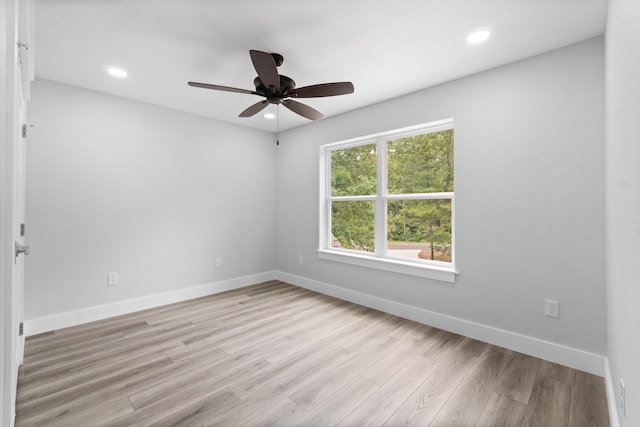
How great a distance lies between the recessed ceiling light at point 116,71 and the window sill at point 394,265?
302 centimetres

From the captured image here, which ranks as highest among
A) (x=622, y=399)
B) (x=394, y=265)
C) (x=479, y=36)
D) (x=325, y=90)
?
(x=479, y=36)

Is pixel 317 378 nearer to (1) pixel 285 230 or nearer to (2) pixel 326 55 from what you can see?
(2) pixel 326 55

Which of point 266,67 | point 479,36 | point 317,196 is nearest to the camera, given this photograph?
point 266,67

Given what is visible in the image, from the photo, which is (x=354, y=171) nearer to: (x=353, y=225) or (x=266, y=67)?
(x=353, y=225)

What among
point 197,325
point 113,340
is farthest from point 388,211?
point 113,340

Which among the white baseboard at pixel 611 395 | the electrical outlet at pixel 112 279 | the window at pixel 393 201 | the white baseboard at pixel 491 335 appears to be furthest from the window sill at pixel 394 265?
the electrical outlet at pixel 112 279

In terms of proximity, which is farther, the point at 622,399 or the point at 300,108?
the point at 300,108

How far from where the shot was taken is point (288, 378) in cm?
207

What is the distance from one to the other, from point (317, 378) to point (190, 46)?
273 cm

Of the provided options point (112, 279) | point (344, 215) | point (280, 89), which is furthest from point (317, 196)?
point (112, 279)

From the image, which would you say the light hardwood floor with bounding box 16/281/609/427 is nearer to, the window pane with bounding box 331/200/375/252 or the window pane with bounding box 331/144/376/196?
the window pane with bounding box 331/200/375/252

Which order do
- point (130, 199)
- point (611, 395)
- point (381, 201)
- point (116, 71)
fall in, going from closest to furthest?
point (611, 395) < point (116, 71) < point (130, 199) < point (381, 201)

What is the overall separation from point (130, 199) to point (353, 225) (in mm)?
2785

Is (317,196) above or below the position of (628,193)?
above
